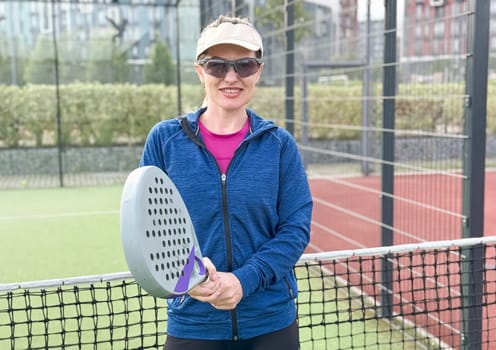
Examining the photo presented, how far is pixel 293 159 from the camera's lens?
6.09ft

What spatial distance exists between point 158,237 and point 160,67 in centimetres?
1360

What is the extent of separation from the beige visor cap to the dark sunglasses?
36mm

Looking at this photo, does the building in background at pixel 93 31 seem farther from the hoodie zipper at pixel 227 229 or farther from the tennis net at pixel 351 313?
the hoodie zipper at pixel 227 229

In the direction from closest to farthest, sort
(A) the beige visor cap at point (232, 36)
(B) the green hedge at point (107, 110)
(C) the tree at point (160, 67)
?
(A) the beige visor cap at point (232, 36)
(B) the green hedge at point (107, 110)
(C) the tree at point (160, 67)

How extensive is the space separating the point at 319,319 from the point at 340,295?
0.69m

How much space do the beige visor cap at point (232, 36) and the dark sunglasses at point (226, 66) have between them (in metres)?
0.04

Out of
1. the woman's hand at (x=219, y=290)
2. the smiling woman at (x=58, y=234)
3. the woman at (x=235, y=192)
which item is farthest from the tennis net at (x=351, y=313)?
the smiling woman at (x=58, y=234)

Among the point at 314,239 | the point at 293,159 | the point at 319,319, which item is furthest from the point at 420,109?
the point at 293,159

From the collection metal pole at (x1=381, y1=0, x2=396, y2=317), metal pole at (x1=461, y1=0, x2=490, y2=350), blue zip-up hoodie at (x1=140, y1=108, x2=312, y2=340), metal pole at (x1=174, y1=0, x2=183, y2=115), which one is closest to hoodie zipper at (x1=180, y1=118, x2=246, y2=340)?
blue zip-up hoodie at (x1=140, y1=108, x2=312, y2=340)

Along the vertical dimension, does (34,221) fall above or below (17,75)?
below

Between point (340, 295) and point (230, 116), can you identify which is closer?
point (230, 116)

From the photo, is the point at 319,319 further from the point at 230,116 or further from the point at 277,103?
the point at 277,103

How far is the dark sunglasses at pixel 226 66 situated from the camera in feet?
5.89

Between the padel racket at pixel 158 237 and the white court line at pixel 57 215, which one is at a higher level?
the padel racket at pixel 158 237
